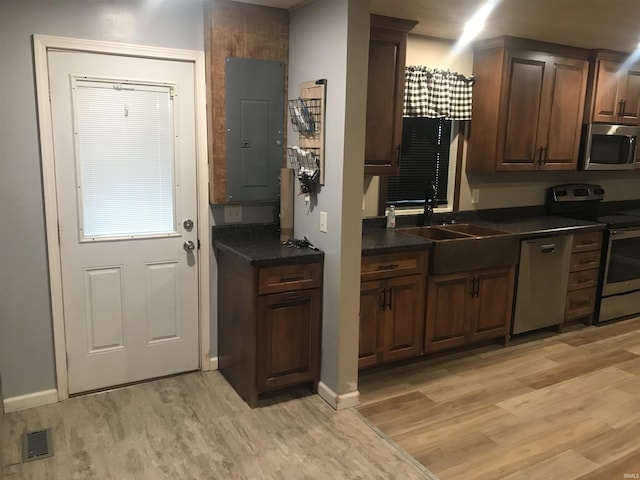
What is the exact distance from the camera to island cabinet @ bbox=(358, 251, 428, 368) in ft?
10.6

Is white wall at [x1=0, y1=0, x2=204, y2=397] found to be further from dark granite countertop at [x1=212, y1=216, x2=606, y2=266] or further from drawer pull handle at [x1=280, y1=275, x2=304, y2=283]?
drawer pull handle at [x1=280, y1=275, x2=304, y2=283]

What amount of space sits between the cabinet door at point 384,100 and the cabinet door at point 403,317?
2.52 feet

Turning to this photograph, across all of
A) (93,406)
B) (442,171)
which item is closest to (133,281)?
(93,406)

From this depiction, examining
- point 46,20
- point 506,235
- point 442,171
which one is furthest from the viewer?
point 442,171

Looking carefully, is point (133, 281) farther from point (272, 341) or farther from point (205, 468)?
point (205, 468)

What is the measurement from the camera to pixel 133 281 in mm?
3178

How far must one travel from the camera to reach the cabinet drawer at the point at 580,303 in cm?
434

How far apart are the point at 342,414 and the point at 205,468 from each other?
0.85 m

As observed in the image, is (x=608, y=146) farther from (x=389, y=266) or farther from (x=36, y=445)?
(x=36, y=445)

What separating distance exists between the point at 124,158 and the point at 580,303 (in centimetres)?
375

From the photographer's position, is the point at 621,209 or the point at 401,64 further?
the point at 621,209

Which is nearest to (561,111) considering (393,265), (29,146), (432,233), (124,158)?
(432,233)

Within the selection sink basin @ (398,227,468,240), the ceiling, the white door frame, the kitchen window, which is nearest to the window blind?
the kitchen window

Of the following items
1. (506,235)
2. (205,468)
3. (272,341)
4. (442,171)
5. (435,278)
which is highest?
(442,171)
